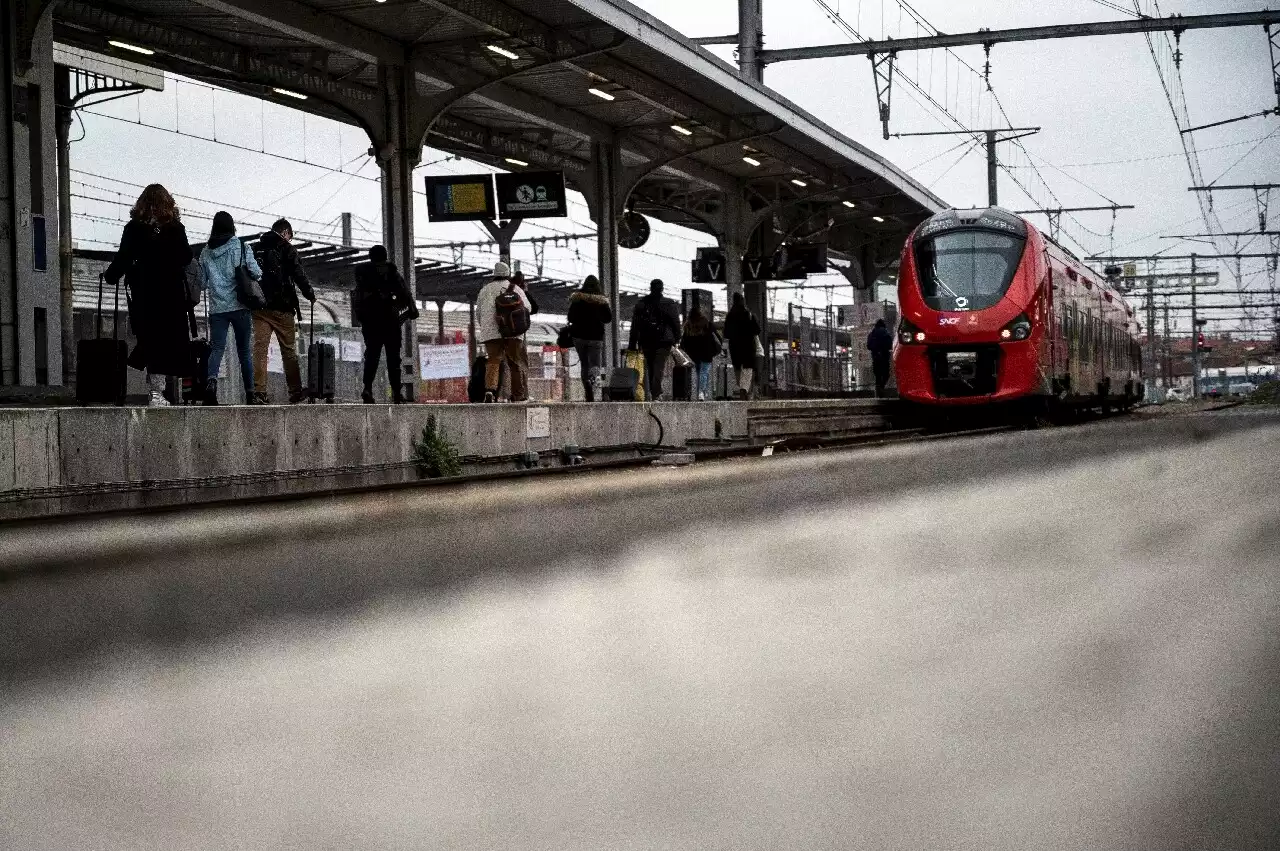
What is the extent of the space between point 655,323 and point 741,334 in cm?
300

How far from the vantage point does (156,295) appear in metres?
9.95

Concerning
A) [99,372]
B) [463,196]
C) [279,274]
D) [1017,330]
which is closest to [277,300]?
[279,274]

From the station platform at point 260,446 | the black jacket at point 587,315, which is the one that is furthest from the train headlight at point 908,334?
the black jacket at point 587,315

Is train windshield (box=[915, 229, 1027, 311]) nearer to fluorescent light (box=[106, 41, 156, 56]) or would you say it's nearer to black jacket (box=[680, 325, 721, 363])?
black jacket (box=[680, 325, 721, 363])

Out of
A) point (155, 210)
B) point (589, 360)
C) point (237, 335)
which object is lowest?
point (589, 360)

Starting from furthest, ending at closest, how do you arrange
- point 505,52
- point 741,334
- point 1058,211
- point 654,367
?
point 1058,211, point 741,334, point 654,367, point 505,52

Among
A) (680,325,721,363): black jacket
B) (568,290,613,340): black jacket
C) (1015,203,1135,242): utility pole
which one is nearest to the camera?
(568,290,613,340): black jacket

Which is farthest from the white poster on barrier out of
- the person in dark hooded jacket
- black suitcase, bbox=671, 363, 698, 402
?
the person in dark hooded jacket

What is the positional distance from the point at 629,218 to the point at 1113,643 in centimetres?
2627

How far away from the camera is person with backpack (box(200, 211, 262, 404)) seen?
10828 mm

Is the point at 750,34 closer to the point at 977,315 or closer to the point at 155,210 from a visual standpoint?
the point at 977,315

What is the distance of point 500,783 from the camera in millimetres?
1752

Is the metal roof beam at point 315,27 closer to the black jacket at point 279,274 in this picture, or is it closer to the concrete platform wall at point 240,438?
the black jacket at point 279,274

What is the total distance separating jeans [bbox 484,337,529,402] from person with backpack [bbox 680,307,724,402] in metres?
4.10
